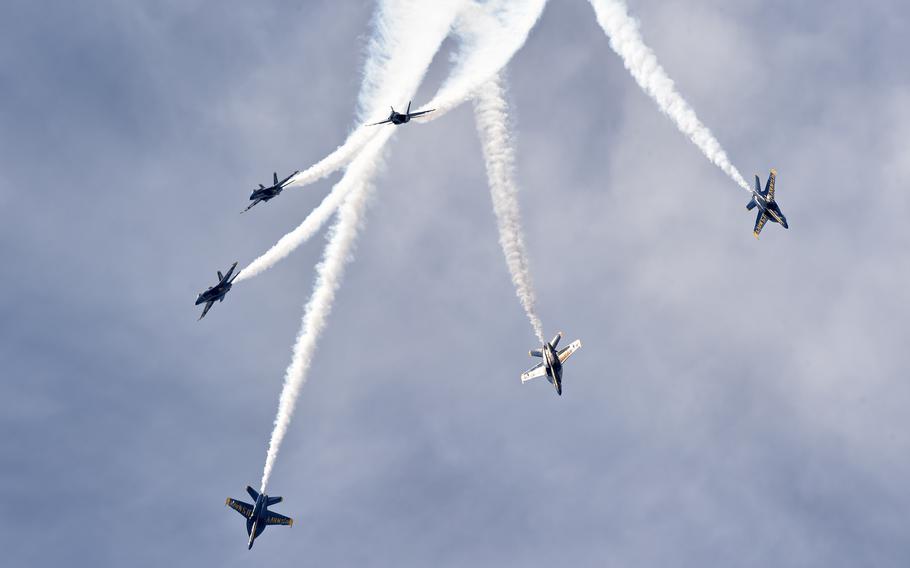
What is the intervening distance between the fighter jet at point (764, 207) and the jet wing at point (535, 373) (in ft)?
82.0

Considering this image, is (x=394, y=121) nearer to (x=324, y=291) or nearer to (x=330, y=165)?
(x=330, y=165)

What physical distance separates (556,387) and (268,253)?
24.7 m

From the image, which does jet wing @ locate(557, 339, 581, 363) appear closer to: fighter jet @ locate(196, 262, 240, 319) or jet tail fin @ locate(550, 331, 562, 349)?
jet tail fin @ locate(550, 331, 562, 349)

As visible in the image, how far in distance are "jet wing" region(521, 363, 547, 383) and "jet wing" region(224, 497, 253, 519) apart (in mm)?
26627

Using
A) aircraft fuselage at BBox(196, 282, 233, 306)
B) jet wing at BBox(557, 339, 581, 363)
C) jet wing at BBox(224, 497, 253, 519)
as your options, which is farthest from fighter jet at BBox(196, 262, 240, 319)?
jet wing at BBox(557, 339, 581, 363)

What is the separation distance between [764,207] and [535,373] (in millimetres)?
27424

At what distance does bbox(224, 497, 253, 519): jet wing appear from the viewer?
53062 mm

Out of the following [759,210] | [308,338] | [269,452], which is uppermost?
[759,210]

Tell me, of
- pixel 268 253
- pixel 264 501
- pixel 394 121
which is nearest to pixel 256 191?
pixel 268 253

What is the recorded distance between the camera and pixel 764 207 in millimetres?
57406

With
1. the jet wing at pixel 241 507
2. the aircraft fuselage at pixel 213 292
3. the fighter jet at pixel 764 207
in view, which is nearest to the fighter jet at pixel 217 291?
the aircraft fuselage at pixel 213 292

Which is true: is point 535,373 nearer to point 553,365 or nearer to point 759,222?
point 553,365

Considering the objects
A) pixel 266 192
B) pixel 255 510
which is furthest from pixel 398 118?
pixel 255 510

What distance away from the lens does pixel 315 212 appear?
4478cm
